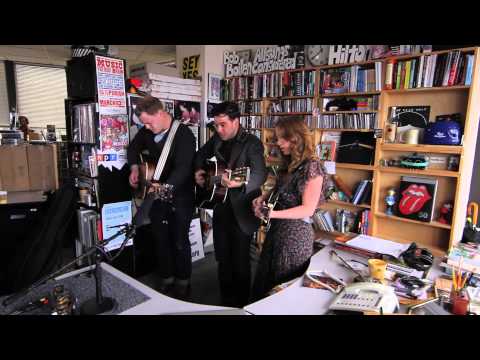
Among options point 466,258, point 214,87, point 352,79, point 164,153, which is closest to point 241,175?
point 164,153

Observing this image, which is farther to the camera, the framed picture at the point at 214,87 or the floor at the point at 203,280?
the framed picture at the point at 214,87

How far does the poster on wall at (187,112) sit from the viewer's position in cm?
368

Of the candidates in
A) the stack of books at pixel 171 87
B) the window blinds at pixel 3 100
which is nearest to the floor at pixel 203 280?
the stack of books at pixel 171 87

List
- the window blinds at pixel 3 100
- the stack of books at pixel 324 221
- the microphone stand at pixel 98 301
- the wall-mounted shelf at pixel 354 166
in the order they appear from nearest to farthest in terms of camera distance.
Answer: the microphone stand at pixel 98 301 < the wall-mounted shelf at pixel 354 166 < the stack of books at pixel 324 221 < the window blinds at pixel 3 100

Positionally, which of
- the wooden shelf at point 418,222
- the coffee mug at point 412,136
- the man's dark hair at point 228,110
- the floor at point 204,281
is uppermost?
the man's dark hair at point 228,110

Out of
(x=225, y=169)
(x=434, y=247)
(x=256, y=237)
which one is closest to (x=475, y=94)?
(x=434, y=247)

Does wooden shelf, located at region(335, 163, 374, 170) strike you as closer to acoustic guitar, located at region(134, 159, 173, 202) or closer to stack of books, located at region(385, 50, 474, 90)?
stack of books, located at region(385, 50, 474, 90)

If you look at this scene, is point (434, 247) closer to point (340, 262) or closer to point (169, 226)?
point (340, 262)

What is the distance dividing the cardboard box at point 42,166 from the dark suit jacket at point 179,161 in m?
2.39

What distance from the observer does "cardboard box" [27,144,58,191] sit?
13.4ft

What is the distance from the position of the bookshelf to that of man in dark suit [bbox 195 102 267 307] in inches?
31.1

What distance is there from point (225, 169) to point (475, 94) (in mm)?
2120

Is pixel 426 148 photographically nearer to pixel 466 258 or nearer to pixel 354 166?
pixel 354 166

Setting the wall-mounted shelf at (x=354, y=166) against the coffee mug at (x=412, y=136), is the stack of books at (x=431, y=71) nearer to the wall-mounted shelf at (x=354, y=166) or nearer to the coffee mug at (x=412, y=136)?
the coffee mug at (x=412, y=136)
